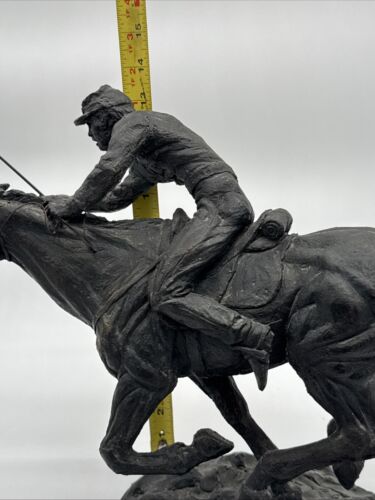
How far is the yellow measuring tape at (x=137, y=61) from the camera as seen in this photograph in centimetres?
441

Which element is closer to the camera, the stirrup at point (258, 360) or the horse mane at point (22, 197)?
the stirrup at point (258, 360)

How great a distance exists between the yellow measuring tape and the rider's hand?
712mm

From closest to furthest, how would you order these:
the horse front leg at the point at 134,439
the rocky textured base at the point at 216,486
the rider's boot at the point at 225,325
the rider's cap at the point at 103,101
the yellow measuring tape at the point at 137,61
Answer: the rider's boot at the point at 225,325
the horse front leg at the point at 134,439
the rider's cap at the point at 103,101
the rocky textured base at the point at 216,486
the yellow measuring tape at the point at 137,61

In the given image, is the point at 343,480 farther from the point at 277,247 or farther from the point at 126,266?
the point at 126,266

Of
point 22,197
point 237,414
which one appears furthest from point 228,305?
point 22,197

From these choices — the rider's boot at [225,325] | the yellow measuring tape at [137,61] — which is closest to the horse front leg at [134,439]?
the rider's boot at [225,325]

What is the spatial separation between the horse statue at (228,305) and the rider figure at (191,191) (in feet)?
0.30

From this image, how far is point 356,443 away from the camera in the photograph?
3.62 metres

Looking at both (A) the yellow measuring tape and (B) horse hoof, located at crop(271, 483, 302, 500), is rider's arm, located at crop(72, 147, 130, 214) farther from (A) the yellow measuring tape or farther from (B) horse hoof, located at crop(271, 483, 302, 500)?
(B) horse hoof, located at crop(271, 483, 302, 500)

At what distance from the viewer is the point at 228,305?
365 cm

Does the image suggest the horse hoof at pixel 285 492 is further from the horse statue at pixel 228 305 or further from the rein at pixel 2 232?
the rein at pixel 2 232

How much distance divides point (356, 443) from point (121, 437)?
3.02ft

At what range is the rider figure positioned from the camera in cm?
A: 355

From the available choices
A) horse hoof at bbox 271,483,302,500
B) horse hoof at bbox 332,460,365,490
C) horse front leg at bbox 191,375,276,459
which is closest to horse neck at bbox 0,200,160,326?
horse front leg at bbox 191,375,276,459
